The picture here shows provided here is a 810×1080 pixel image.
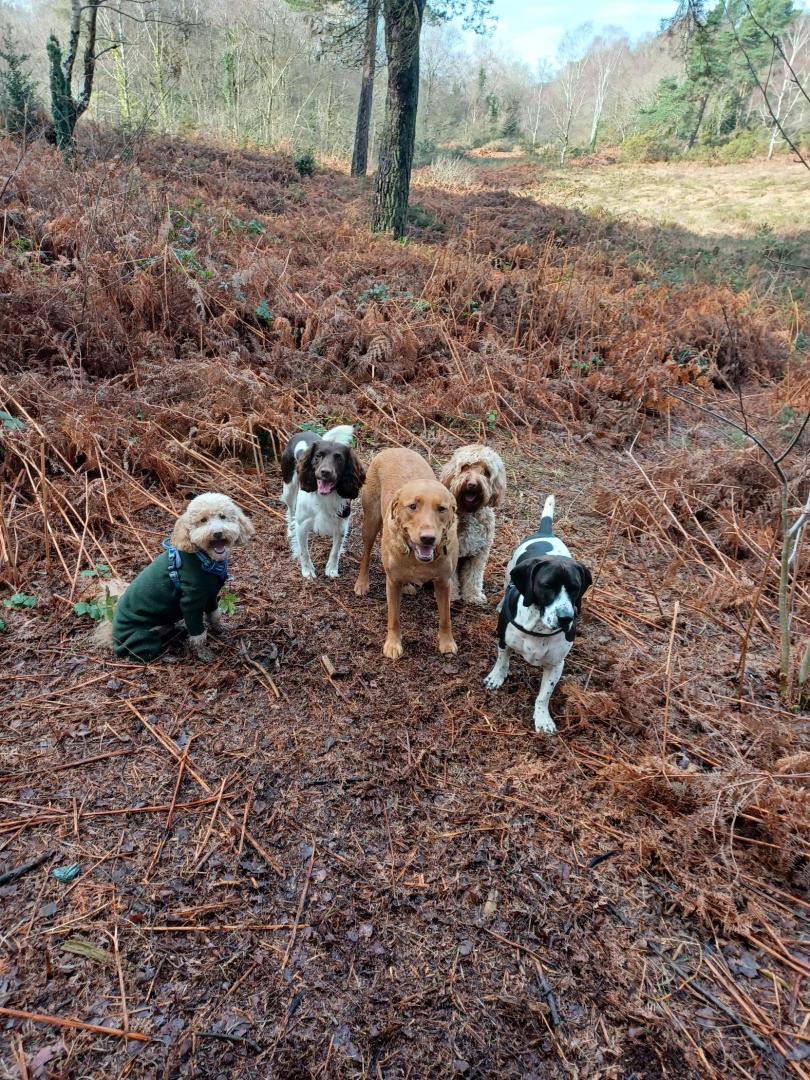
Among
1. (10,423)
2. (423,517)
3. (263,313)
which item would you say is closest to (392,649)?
(423,517)

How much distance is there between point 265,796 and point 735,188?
34825 millimetres

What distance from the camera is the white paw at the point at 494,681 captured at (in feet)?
11.8

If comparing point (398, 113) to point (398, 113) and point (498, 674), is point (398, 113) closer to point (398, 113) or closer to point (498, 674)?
point (398, 113)

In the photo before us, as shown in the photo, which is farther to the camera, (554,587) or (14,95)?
(14,95)

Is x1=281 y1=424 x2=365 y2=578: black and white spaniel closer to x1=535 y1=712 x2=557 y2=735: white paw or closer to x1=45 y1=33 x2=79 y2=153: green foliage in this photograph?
x1=535 y1=712 x2=557 y2=735: white paw

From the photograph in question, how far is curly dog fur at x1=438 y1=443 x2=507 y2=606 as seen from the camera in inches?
163

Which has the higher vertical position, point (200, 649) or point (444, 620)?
point (444, 620)

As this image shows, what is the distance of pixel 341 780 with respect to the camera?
2.92 m

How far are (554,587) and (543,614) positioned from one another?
0.56 feet

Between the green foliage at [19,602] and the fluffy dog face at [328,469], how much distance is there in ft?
6.38

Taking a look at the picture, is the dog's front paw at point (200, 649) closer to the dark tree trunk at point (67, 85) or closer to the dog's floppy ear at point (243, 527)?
the dog's floppy ear at point (243, 527)

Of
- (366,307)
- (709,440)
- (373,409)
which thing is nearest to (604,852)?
(373,409)

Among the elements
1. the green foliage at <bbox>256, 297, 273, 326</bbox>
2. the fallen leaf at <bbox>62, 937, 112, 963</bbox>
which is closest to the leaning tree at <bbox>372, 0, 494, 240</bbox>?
the green foliage at <bbox>256, 297, 273, 326</bbox>

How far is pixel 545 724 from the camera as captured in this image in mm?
3314
